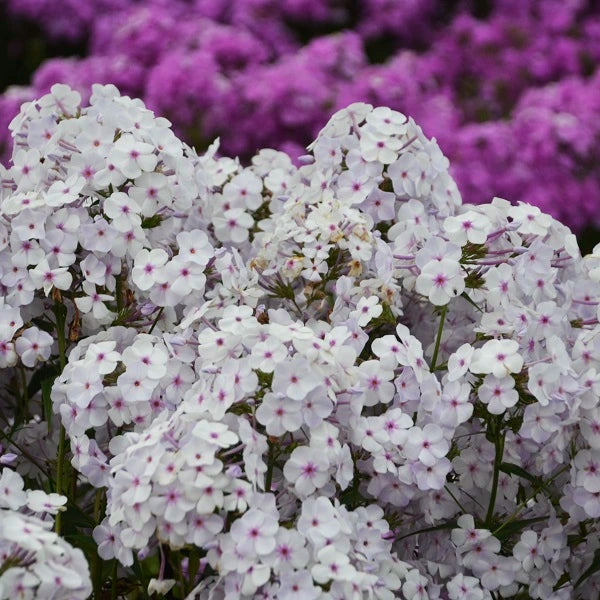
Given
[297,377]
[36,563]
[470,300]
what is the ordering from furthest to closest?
[470,300], [297,377], [36,563]

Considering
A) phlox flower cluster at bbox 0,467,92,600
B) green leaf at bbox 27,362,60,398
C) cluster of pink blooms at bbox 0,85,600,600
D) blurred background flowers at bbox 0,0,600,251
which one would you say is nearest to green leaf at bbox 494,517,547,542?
cluster of pink blooms at bbox 0,85,600,600

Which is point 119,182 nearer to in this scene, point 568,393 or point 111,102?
point 111,102

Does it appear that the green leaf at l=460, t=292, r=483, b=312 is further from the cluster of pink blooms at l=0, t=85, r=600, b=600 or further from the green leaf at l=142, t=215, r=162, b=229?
the green leaf at l=142, t=215, r=162, b=229

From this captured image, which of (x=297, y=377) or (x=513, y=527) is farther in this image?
(x=513, y=527)

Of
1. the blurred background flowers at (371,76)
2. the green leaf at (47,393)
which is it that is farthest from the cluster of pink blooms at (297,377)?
the blurred background flowers at (371,76)

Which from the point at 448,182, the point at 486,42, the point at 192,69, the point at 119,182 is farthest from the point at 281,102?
the point at 119,182

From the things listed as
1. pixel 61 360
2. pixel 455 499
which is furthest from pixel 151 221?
pixel 455 499

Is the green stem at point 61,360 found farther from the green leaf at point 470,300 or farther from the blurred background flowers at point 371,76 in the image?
the blurred background flowers at point 371,76

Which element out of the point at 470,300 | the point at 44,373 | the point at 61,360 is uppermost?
the point at 470,300

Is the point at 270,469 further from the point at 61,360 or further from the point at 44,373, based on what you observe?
the point at 44,373
